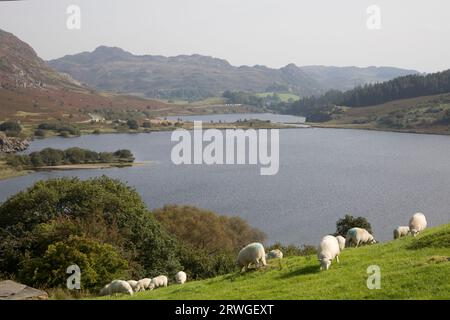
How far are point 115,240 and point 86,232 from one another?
2089 millimetres

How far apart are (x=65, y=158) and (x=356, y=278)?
119620mm

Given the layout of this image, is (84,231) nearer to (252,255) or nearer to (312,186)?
(252,255)

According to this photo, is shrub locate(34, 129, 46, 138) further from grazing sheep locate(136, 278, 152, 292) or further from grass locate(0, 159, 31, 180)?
grazing sheep locate(136, 278, 152, 292)

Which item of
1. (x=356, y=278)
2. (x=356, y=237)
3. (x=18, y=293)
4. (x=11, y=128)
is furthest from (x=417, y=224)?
(x=11, y=128)

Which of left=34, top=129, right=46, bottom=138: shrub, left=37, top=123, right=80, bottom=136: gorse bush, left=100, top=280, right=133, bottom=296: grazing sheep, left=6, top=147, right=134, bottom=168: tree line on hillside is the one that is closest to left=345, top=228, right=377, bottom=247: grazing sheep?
left=100, top=280, right=133, bottom=296: grazing sheep

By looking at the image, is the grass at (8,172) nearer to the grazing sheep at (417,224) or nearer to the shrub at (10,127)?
the shrub at (10,127)

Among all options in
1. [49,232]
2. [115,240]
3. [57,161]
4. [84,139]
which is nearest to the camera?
[49,232]

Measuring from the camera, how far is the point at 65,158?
124188 millimetres

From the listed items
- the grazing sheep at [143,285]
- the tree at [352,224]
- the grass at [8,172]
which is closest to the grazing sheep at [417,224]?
the grazing sheep at [143,285]

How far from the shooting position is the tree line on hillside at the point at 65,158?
120938mm

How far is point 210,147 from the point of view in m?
124

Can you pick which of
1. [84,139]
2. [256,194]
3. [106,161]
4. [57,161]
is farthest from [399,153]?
[84,139]

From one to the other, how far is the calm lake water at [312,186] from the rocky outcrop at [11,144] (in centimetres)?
2535

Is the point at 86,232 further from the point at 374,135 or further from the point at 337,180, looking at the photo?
the point at 374,135
